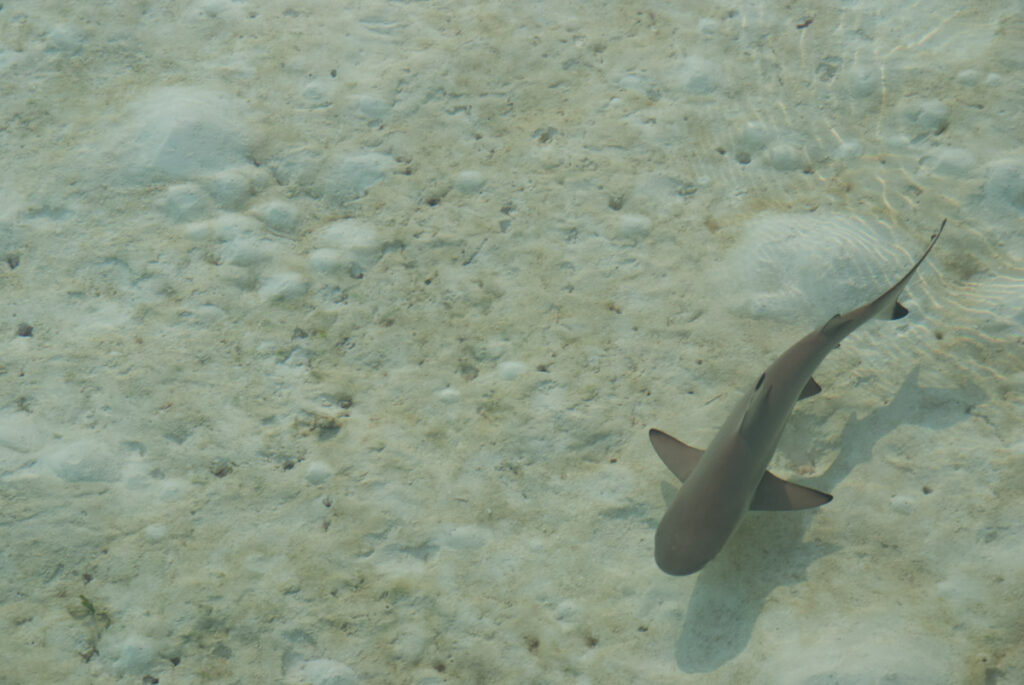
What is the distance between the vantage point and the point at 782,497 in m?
3.48

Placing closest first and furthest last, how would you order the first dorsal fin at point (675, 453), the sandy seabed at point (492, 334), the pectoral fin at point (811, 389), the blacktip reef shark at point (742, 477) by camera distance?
the blacktip reef shark at point (742, 477)
the sandy seabed at point (492, 334)
the first dorsal fin at point (675, 453)
the pectoral fin at point (811, 389)

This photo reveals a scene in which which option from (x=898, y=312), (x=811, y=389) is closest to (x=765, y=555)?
(x=811, y=389)

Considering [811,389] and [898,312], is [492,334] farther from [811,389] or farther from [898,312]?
[898,312]

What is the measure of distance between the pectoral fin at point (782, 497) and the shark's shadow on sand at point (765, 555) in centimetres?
17

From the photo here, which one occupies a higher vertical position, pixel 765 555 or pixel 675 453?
pixel 675 453

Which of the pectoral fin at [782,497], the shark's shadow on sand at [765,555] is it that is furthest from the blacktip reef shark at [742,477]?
the shark's shadow on sand at [765,555]

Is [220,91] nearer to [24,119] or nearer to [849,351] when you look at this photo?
[24,119]

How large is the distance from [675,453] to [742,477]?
0.39 meters

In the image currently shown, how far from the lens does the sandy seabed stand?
11.3 feet

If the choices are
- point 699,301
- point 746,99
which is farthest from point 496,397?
point 746,99

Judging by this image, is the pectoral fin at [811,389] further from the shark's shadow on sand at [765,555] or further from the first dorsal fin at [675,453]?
the first dorsal fin at [675,453]

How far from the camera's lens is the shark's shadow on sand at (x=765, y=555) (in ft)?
11.0

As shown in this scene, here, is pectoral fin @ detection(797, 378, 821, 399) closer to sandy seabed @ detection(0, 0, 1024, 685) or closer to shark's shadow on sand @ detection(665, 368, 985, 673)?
sandy seabed @ detection(0, 0, 1024, 685)


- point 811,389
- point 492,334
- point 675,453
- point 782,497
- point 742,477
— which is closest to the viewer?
point 742,477
